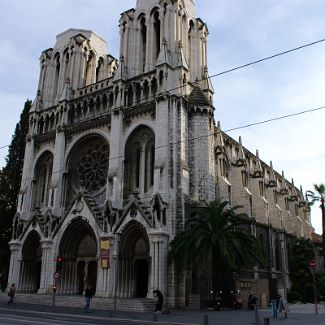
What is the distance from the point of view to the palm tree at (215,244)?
25.4m

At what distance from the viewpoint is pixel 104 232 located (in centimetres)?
3072

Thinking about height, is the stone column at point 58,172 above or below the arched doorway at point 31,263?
above

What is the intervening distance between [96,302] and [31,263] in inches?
492

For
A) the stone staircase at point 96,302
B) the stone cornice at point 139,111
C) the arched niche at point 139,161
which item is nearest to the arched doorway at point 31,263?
the stone staircase at point 96,302

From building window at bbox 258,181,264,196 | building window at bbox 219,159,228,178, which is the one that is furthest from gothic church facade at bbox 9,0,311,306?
building window at bbox 219,159,228,178

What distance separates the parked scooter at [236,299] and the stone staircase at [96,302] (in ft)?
21.1

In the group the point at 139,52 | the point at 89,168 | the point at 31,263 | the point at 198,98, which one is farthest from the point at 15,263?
the point at 139,52

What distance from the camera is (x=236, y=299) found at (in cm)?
2861

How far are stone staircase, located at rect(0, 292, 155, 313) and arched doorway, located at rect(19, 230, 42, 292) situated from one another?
2.55 metres

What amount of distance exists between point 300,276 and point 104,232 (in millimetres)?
24597

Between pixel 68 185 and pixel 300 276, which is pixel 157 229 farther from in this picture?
pixel 300 276

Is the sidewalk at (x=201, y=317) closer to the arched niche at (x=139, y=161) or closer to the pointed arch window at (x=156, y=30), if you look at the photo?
the arched niche at (x=139, y=161)

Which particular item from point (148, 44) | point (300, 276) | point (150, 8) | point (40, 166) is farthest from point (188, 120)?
point (300, 276)

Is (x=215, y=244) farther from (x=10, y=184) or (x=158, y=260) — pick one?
(x=10, y=184)
